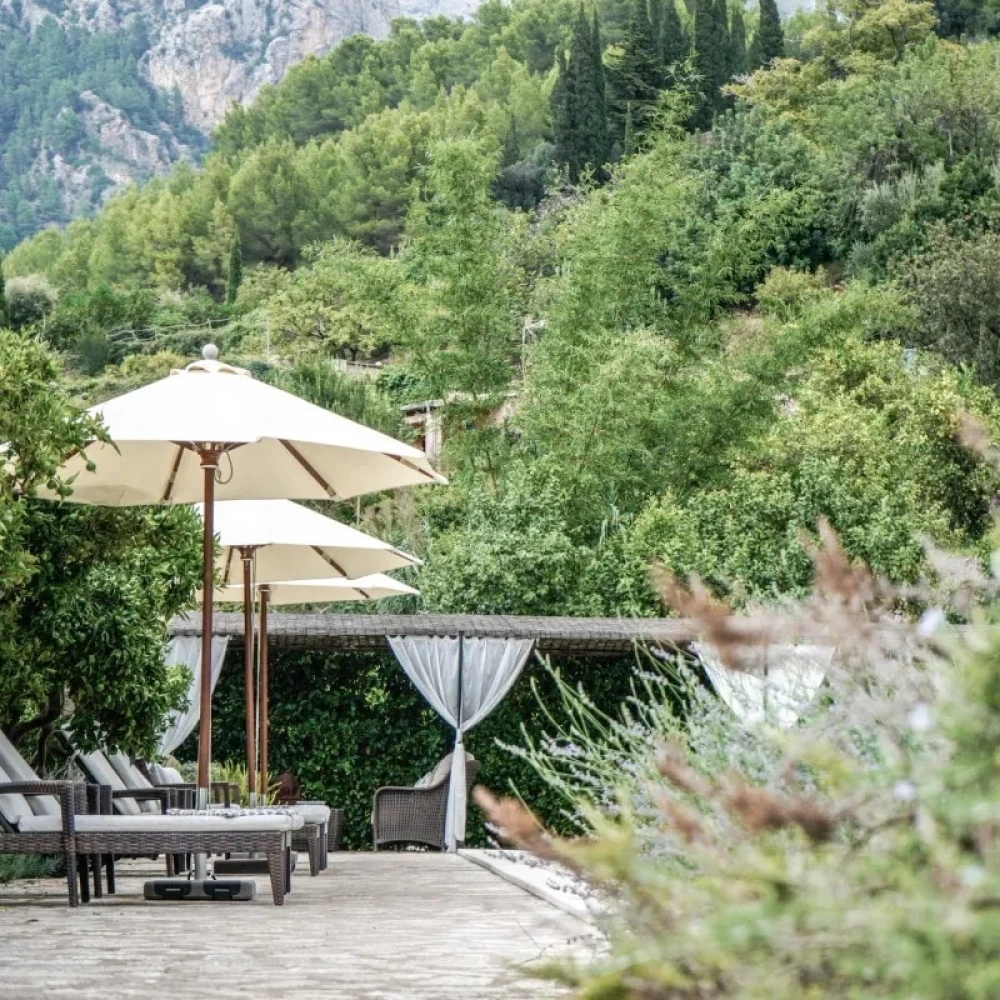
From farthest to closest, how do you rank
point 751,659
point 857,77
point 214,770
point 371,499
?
point 857,77
point 371,499
point 214,770
point 751,659

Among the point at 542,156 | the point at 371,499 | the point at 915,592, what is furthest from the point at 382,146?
the point at 915,592

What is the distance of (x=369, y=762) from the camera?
14.6 m

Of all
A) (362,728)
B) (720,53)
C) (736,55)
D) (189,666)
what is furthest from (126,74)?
(189,666)

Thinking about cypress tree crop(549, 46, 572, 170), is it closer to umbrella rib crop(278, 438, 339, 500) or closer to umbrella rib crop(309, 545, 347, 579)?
umbrella rib crop(309, 545, 347, 579)

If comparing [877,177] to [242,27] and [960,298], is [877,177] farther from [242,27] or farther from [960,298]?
[242,27]

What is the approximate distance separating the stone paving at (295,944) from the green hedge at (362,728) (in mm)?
6584

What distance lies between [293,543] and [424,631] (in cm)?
480

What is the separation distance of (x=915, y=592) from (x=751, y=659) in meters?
0.25

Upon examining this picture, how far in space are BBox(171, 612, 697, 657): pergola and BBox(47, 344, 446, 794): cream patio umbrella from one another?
5.56m

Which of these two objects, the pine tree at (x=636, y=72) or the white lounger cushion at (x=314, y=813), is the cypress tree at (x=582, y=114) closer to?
the pine tree at (x=636, y=72)

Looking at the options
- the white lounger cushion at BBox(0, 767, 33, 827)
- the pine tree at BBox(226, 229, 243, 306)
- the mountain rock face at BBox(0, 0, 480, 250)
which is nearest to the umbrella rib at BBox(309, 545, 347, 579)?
the white lounger cushion at BBox(0, 767, 33, 827)

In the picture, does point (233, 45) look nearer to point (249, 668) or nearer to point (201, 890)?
point (249, 668)

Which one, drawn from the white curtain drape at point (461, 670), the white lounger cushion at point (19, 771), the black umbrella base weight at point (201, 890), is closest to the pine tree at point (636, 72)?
the white curtain drape at point (461, 670)

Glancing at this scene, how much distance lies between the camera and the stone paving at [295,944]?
3.86m
